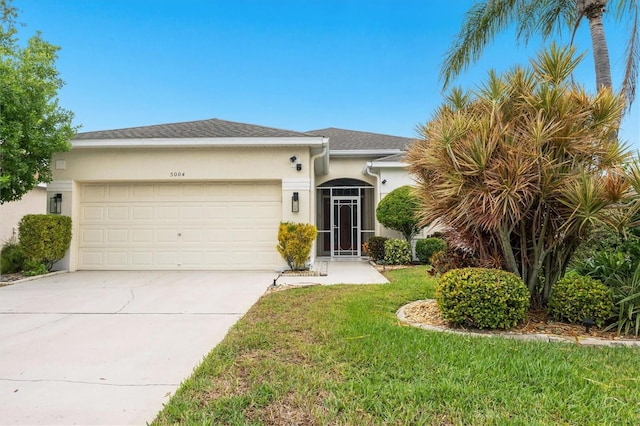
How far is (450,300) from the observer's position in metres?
4.50

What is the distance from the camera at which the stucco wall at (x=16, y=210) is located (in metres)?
13.2

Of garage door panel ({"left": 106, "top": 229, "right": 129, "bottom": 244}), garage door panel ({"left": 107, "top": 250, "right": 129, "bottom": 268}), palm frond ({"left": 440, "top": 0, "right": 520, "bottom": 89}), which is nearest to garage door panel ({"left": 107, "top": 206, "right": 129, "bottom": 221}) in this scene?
garage door panel ({"left": 106, "top": 229, "right": 129, "bottom": 244})

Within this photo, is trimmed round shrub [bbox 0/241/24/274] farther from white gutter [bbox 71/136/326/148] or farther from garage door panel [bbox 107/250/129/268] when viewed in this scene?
white gutter [bbox 71/136/326/148]

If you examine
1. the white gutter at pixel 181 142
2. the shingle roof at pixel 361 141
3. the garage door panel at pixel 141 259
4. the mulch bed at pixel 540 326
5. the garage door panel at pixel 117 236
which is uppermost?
the shingle roof at pixel 361 141

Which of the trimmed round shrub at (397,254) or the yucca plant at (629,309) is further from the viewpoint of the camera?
the trimmed round shrub at (397,254)

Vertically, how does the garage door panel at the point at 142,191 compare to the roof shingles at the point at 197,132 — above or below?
below

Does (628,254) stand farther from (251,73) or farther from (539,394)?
(251,73)

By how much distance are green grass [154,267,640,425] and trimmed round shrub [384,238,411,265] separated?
23.3 feet

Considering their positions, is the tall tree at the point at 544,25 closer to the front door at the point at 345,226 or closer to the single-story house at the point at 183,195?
the single-story house at the point at 183,195

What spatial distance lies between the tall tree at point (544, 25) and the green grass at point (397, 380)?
7.73 metres

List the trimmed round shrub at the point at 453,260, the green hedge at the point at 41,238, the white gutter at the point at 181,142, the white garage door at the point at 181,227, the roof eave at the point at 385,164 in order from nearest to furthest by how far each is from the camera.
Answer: the trimmed round shrub at the point at 453,260
the green hedge at the point at 41,238
the white gutter at the point at 181,142
the white garage door at the point at 181,227
the roof eave at the point at 385,164

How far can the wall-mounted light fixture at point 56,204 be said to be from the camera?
10.3 meters

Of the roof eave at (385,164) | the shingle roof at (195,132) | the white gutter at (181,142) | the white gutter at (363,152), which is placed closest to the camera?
the white gutter at (181,142)

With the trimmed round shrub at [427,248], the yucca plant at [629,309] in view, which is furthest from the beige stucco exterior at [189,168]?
the yucca plant at [629,309]
